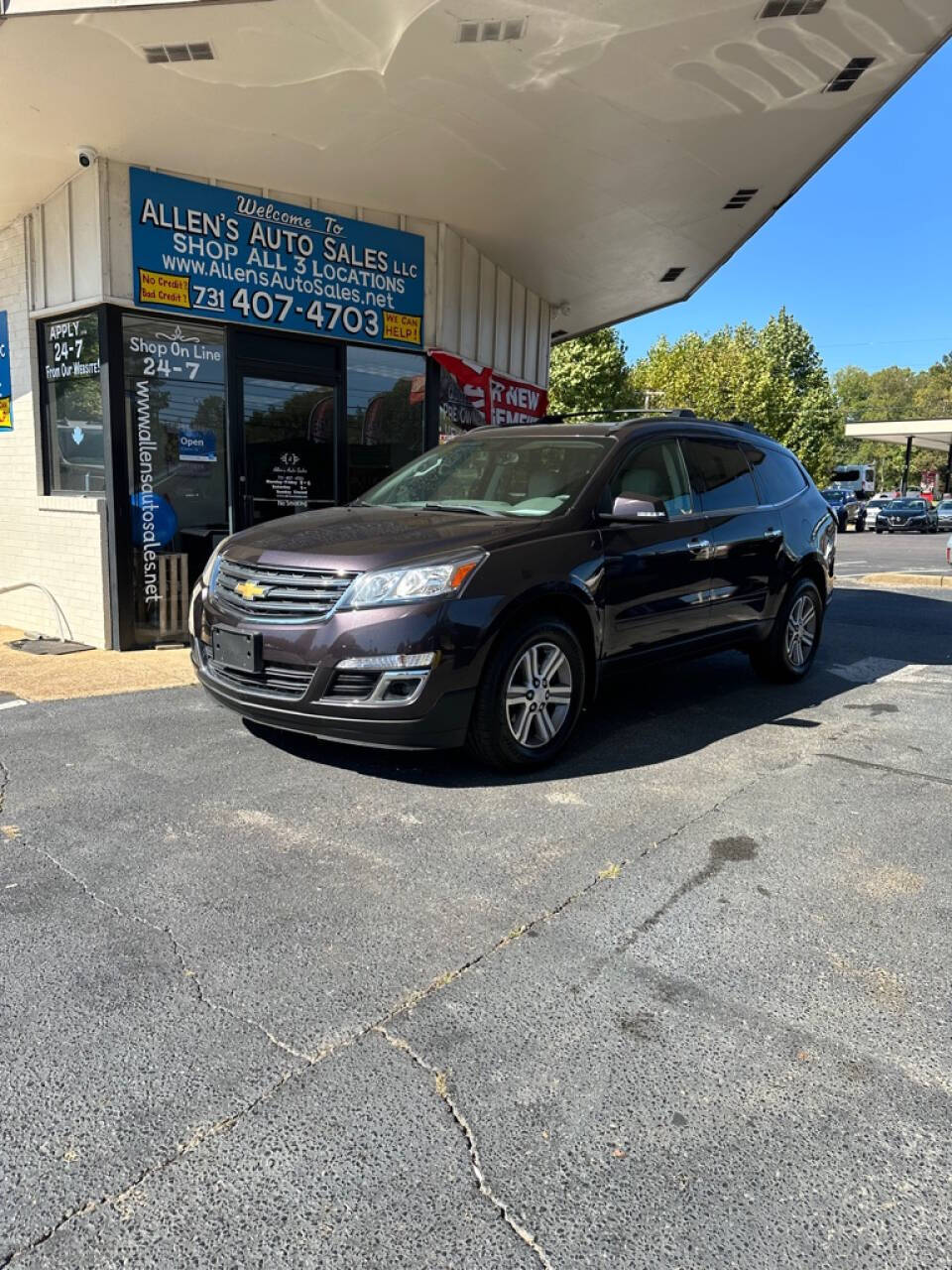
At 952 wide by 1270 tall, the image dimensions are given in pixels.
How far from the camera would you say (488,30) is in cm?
539

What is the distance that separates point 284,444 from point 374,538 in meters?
4.60

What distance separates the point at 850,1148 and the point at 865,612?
945 centimetres

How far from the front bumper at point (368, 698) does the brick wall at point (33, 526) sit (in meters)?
4.10

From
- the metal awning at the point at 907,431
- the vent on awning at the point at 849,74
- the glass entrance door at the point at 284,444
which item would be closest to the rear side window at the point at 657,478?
the vent on awning at the point at 849,74

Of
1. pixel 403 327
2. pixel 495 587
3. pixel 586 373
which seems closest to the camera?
pixel 495 587

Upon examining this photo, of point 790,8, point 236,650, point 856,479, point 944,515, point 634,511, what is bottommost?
point 236,650

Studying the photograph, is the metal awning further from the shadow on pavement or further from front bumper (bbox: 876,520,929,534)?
the shadow on pavement

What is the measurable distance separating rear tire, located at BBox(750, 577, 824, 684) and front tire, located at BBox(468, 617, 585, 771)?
2340 millimetres

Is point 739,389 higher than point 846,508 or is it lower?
higher

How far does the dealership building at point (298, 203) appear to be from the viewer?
5465 mm

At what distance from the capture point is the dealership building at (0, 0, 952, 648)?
546cm

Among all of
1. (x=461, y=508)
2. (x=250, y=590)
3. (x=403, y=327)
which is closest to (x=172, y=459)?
(x=403, y=327)

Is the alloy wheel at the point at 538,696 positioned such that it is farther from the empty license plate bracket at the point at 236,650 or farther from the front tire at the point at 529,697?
the empty license plate bracket at the point at 236,650

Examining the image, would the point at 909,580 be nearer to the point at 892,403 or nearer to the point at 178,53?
the point at 178,53
